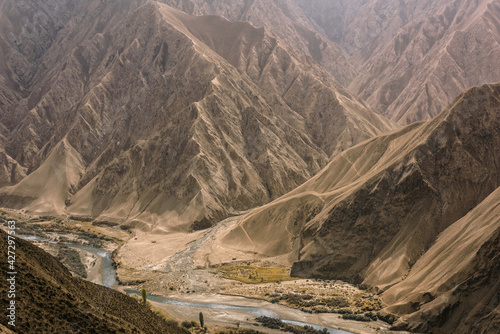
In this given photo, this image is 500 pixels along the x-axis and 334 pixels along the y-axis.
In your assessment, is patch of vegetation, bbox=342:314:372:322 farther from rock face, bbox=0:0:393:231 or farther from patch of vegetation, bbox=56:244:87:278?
rock face, bbox=0:0:393:231

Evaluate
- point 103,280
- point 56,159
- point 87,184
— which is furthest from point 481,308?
point 56,159

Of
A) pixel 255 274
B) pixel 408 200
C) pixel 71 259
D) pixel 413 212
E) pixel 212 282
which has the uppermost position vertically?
pixel 408 200

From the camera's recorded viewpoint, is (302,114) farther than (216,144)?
Yes

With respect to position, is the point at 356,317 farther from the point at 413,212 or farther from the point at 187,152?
the point at 187,152

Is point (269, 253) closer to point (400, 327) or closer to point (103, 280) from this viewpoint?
point (103, 280)

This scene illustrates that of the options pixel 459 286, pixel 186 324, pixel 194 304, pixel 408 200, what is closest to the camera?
pixel 459 286

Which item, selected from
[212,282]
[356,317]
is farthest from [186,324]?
[212,282]

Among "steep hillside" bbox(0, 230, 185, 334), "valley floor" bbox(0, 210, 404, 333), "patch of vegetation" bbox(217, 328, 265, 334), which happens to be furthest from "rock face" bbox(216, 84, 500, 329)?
"steep hillside" bbox(0, 230, 185, 334)

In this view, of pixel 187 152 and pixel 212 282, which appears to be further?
pixel 187 152
